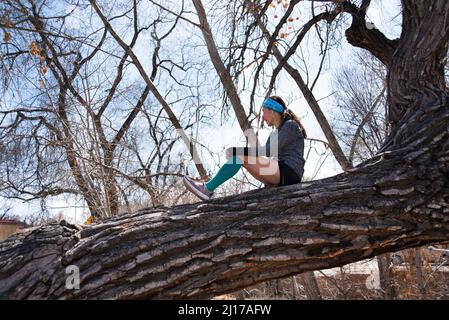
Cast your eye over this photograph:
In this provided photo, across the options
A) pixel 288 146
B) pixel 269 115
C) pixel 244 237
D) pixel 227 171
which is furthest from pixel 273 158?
pixel 244 237

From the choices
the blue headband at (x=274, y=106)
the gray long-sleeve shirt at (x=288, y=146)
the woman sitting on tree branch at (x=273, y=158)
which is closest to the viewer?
the woman sitting on tree branch at (x=273, y=158)

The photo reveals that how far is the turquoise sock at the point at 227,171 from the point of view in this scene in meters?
2.91

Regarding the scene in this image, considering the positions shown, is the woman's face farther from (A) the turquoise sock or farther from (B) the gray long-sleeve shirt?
(A) the turquoise sock

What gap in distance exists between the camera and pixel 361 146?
28.9ft

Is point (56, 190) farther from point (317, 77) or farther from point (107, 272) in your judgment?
point (107, 272)

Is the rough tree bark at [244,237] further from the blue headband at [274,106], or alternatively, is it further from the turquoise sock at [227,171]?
the blue headband at [274,106]

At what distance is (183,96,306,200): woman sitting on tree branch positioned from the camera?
284 centimetres

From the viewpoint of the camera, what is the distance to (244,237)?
2.08 m

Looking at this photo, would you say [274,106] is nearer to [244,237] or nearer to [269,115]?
[269,115]

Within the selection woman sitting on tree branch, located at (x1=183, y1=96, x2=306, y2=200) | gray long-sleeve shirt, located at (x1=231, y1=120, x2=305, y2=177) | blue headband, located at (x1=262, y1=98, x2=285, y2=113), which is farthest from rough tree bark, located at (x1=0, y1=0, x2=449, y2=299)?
blue headband, located at (x1=262, y1=98, x2=285, y2=113)

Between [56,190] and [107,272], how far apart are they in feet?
19.3

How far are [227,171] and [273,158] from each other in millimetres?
376

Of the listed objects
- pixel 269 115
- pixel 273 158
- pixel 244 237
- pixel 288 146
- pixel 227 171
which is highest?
pixel 269 115

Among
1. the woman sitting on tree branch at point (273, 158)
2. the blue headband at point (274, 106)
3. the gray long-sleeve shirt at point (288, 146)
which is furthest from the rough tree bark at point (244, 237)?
the blue headband at point (274, 106)
